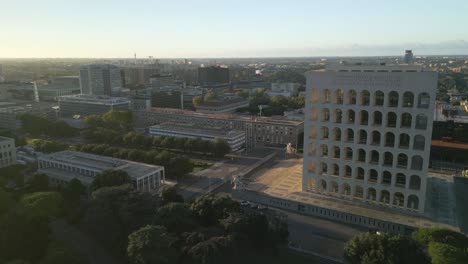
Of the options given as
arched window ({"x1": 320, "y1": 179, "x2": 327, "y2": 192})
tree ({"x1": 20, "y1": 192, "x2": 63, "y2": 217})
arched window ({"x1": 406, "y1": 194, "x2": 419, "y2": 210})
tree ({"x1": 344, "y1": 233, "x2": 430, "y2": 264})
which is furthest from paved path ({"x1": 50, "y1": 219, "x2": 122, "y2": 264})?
arched window ({"x1": 406, "y1": 194, "x2": 419, "y2": 210})

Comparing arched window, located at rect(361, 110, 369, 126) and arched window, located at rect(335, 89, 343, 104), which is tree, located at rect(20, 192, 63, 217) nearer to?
arched window, located at rect(335, 89, 343, 104)

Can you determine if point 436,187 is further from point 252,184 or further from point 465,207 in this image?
point 252,184

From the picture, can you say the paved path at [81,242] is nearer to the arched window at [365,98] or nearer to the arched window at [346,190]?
the arched window at [346,190]

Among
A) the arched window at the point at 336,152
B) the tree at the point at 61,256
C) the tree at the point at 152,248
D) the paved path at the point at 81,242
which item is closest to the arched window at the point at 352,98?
the arched window at the point at 336,152

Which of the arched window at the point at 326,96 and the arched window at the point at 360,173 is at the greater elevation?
the arched window at the point at 326,96

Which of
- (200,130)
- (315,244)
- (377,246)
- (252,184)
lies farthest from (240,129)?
(377,246)

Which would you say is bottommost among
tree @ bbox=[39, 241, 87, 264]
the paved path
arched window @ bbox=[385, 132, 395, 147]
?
the paved path
